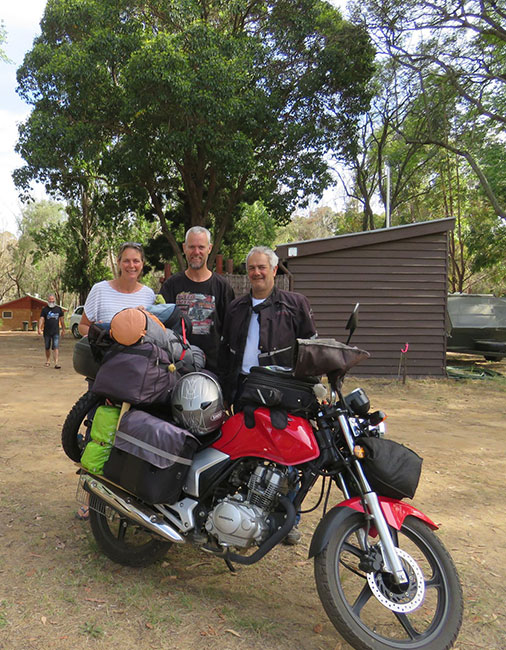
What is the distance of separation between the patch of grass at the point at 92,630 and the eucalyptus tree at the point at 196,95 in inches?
504

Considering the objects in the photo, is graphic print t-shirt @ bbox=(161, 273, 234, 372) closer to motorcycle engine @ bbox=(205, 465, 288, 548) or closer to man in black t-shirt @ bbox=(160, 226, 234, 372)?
man in black t-shirt @ bbox=(160, 226, 234, 372)

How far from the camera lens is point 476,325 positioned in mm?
12688

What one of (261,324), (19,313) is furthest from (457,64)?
(19,313)

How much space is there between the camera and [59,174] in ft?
54.9

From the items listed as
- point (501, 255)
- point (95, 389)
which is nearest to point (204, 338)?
point (95, 389)

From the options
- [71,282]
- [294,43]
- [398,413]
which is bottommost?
[398,413]

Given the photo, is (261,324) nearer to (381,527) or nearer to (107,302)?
(107,302)

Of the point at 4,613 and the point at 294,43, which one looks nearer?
the point at 4,613

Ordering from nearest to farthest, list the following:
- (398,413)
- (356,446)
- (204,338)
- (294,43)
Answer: (356,446), (204,338), (398,413), (294,43)

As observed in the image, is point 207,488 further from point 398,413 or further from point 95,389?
point 398,413

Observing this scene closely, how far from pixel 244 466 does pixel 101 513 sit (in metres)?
0.91

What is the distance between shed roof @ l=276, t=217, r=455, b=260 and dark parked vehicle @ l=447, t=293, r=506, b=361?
2714mm

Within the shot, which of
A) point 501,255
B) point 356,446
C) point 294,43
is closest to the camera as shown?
point 356,446

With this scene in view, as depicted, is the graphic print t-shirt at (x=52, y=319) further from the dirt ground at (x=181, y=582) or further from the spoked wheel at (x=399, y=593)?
the spoked wheel at (x=399, y=593)
